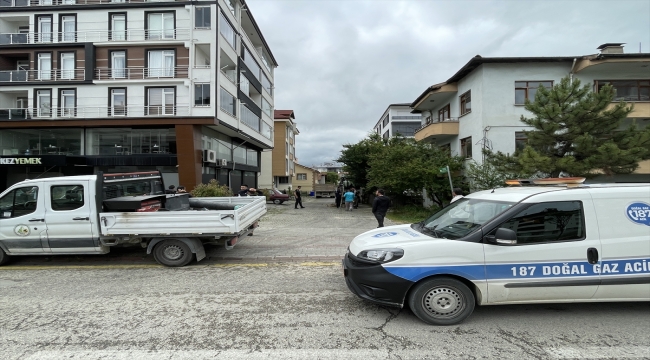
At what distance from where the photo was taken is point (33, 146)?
24.7 m

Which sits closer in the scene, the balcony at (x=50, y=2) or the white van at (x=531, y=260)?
the white van at (x=531, y=260)

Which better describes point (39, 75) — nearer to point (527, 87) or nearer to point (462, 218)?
point (462, 218)

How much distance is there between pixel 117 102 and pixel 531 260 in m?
27.3

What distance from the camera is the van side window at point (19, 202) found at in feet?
20.1

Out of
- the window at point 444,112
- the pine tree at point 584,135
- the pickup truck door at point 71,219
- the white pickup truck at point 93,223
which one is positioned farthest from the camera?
the window at point 444,112

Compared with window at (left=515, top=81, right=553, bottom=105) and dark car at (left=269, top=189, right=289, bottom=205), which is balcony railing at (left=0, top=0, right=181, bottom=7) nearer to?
dark car at (left=269, top=189, right=289, bottom=205)

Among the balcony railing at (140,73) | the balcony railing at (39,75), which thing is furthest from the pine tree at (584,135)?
the balcony railing at (39,75)

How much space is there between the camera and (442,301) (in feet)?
12.0

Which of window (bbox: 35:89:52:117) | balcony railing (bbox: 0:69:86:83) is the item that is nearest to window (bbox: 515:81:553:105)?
balcony railing (bbox: 0:69:86:83)

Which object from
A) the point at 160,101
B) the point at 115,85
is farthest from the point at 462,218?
the point at 115,85

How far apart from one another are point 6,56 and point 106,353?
33.4 m

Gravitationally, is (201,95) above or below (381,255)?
above

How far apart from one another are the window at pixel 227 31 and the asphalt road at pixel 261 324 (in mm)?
21533

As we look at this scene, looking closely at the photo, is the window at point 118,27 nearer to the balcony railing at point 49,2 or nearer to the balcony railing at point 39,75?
the balcony railing at point 49,2
